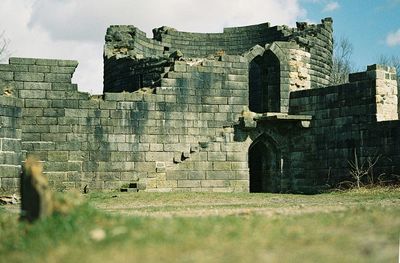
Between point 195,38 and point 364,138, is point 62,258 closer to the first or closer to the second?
point 364,138

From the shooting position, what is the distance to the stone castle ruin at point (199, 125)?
18625 millimetres

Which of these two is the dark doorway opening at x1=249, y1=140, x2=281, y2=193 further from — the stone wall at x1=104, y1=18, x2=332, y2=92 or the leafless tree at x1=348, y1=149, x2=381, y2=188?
the stone wall at x1=104, y1=18, x2=332, y2=92

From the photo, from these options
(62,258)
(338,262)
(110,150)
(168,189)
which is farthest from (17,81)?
(338,262)

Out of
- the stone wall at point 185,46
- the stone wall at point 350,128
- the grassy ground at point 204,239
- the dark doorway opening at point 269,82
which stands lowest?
the grassy ground at point 204,239

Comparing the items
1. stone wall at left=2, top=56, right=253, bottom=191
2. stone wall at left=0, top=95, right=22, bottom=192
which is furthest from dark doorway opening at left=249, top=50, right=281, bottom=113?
stone wall at left=0, top=95, right=22, bottom=192

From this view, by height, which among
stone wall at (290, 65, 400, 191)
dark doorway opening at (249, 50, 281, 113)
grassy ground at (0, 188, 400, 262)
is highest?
dark doorway opening at (249, 50, 281, 113)

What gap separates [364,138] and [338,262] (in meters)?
14.4

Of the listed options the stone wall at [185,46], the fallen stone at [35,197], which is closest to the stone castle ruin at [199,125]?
the stone wall at [185,46]

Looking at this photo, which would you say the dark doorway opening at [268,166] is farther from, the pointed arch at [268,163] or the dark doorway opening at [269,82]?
the dark doorway opening at [269,82]

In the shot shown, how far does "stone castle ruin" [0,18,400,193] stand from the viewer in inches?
733

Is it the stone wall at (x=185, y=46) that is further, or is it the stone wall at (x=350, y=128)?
the stone wall at (x=185, y=46)

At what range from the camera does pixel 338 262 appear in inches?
214

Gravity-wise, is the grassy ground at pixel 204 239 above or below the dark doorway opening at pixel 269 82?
below

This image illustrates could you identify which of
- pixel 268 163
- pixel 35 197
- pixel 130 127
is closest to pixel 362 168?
pixel 268 163
